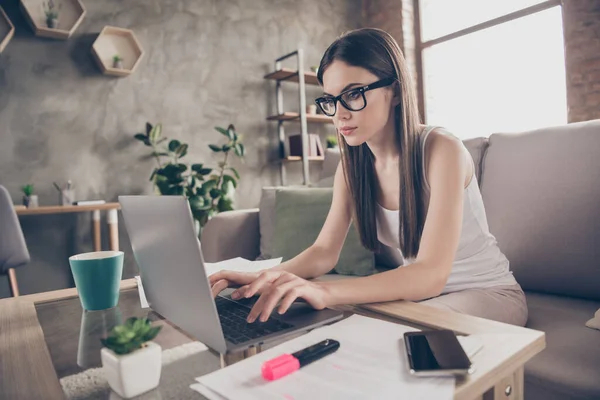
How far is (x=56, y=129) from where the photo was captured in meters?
2.98

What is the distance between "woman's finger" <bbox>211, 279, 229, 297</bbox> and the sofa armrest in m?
1.04

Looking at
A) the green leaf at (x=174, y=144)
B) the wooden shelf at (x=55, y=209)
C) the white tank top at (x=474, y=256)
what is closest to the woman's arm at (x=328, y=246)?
the white tank top at (x=474, y=256)

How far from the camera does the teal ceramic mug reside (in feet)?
2.57

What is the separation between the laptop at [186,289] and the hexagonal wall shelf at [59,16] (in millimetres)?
2737

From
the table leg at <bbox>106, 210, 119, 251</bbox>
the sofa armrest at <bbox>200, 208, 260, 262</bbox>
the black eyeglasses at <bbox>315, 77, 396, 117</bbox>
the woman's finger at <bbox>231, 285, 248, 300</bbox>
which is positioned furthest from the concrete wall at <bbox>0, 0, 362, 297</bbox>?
the woman's finger at <bbox>231, 285, 248, 300</bbox>

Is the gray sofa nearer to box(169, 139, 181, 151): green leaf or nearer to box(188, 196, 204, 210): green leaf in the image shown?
box(188, 196, 204, 210): green leaf

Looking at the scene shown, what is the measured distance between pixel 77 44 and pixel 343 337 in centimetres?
322

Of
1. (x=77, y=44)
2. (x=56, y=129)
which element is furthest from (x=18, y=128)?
(x=77, y=44)

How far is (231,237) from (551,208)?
1196mm

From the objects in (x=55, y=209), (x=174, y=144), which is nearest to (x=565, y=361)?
(x=55, y=209)

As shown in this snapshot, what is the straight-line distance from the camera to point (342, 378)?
45cm

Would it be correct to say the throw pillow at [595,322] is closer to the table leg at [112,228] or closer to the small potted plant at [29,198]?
Result: the table leg at [112,228]

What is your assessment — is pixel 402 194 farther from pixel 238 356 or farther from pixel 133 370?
pixel 133 370

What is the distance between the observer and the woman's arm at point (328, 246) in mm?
1037
